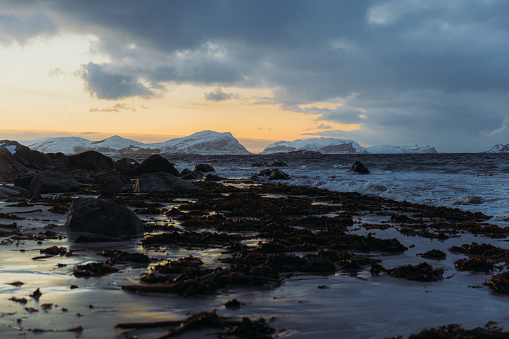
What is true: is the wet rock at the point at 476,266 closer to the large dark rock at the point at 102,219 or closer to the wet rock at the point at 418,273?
the wet rock at the point at 418,273

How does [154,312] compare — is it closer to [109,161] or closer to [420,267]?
[420,267]

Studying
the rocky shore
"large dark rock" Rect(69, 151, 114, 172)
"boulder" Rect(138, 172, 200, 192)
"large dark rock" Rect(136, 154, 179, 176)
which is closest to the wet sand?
the rocky shore

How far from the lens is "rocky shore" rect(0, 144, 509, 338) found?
337cm

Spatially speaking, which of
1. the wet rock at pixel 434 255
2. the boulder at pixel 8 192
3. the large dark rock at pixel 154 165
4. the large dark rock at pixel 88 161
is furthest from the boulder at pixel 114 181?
the wet rock at pixel 434 255

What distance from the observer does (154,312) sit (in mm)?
3650

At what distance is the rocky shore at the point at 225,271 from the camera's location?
3.37 metres

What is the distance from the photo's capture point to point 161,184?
18.1 m

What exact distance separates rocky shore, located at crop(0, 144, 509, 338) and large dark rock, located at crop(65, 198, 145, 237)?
2 cm

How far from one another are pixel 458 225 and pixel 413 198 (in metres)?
5.99

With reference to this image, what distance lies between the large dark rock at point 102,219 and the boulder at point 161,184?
9.66m

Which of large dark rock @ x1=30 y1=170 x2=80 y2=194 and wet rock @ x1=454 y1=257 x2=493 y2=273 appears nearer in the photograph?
wet rock @ x1=454 y1=257 x2=493 y2=273

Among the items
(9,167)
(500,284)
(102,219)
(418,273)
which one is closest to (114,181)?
(9,167)

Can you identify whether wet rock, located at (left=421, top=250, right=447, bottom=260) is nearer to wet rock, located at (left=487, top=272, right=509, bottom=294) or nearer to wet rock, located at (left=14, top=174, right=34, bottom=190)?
wet rock, located at (left=487, top=272, right=509, bottom=294)

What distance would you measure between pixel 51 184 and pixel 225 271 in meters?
13.8
